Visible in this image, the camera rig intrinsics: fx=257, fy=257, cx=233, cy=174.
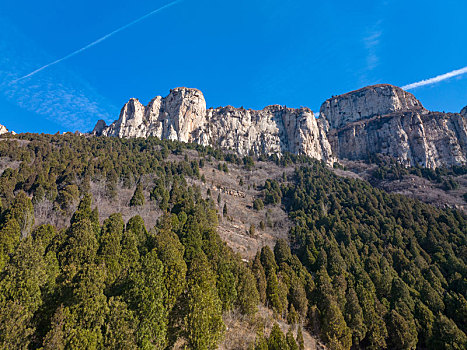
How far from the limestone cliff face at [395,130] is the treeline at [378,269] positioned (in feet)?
162

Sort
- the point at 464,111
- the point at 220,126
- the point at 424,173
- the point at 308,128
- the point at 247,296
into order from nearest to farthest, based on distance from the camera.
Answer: the point at 247,296, the point at 424,173, the point at 308,128, the point at 220,126, the point at 464,111

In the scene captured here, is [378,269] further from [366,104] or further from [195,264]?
[366,104]

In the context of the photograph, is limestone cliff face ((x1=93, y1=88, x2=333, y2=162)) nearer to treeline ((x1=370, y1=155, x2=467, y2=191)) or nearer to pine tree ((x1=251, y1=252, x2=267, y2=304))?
treeline ((x1=370, y1=155, x2=467, y2=191))

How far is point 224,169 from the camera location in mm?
74188

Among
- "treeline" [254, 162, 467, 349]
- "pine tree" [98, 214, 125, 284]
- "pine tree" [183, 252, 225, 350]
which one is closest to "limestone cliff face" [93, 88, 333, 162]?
"treeline" [254, 162, 467, 349]

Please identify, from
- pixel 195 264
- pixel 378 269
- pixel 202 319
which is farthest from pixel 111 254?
pixel 378 269

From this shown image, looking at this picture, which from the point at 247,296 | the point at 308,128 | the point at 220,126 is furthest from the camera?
the point at 220,126

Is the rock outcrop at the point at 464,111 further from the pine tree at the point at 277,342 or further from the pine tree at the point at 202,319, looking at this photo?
the pine tree at the point at 202,319

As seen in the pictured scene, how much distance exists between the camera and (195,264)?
63.1 ft

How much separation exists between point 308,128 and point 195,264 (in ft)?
321

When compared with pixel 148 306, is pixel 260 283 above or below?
below

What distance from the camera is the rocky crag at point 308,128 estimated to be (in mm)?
96688

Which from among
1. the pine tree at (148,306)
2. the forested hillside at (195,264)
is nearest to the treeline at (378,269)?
the forested hillside at (195,264)

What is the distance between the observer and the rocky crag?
317 feet
